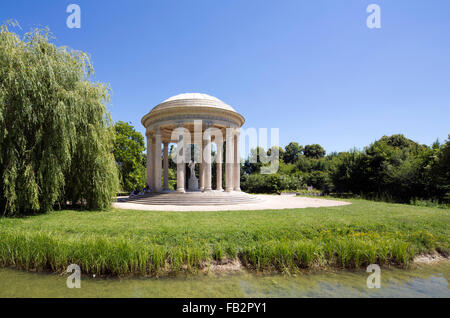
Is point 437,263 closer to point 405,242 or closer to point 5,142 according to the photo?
point 405,242

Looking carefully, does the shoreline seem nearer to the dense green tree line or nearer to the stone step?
the stone step

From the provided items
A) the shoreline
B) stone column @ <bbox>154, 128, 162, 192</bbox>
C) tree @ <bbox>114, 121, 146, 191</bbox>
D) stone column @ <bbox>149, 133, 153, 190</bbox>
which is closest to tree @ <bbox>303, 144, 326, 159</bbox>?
tree @ <bbox>114, 121, 146, 191</bbox>

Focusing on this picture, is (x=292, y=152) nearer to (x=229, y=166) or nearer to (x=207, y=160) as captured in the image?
(x=229, y=166)

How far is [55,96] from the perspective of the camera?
14.8 metres

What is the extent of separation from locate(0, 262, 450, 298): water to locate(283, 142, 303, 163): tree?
294 ft

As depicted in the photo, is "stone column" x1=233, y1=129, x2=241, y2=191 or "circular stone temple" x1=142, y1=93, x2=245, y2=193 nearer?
"circular stone temple" x1=142, y1=93, x2=245, y2=193

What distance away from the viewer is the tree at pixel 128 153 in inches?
1409

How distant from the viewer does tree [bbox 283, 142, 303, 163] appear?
9638 centimetres

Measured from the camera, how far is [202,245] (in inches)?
377

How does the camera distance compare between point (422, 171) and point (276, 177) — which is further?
point (276, 177)

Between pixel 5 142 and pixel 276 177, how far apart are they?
43698mm

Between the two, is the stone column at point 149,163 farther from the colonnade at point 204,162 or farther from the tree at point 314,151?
the tree at point 314,151

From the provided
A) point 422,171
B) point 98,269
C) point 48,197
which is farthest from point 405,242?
point 422,171

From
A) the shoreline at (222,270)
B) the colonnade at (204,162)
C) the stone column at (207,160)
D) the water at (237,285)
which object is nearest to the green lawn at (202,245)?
the shoreline at (222,270)
